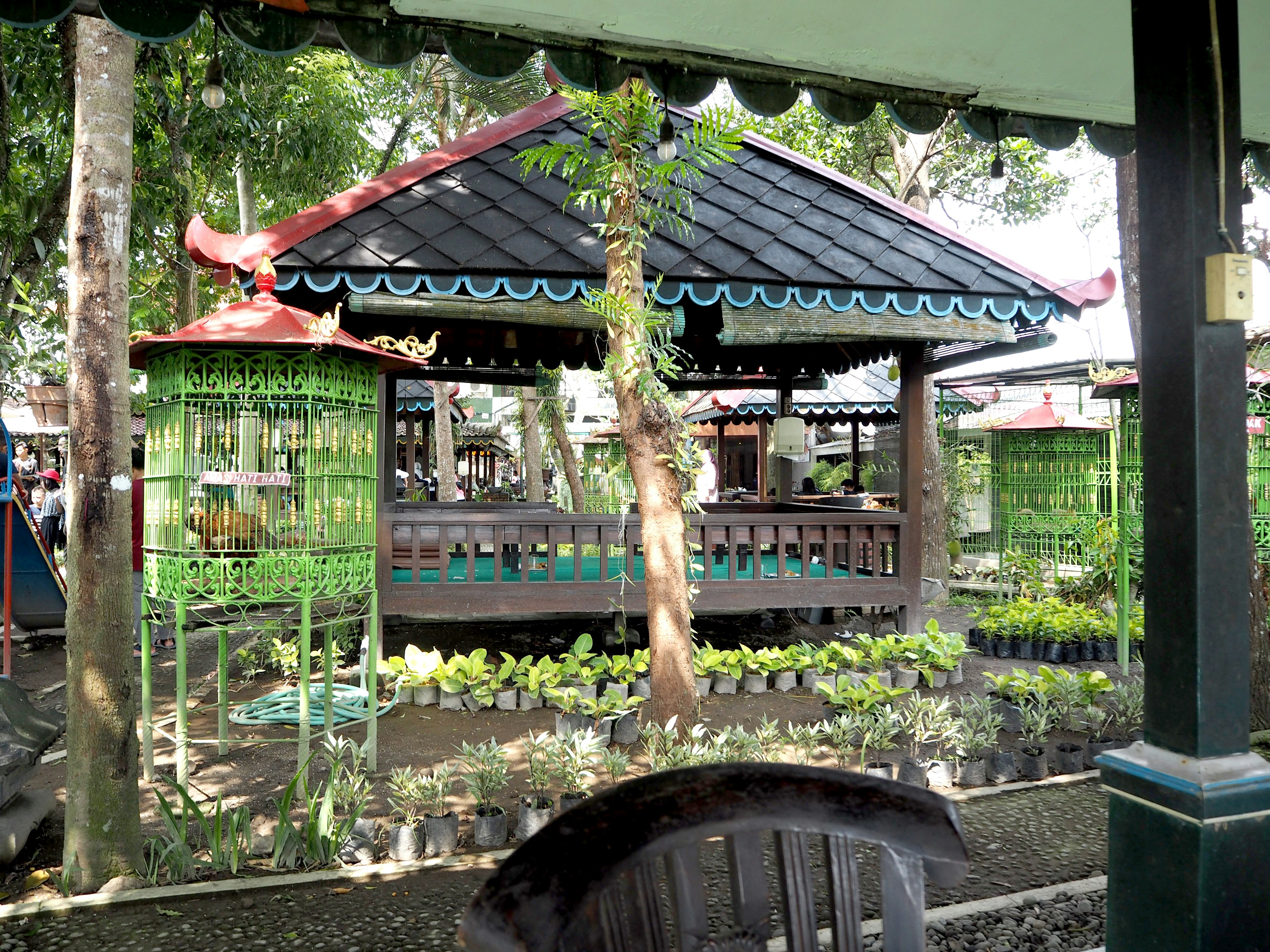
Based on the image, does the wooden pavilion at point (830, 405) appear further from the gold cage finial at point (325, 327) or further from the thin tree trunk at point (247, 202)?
the gold cage finial at point (325, 327)

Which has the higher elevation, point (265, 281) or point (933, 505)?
point (265, 281)

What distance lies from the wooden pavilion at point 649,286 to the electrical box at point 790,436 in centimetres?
197

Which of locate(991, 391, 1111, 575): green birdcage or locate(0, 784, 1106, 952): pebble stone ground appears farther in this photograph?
locate(991, 391, 1111, 575): green birdcage

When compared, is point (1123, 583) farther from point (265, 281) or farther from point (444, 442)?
point (444, 442)

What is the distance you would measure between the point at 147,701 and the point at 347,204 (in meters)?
4.09

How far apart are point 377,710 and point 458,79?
33.9 ft

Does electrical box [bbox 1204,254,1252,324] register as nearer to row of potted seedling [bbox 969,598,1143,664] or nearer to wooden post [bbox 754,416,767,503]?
row of potted seedling [bbox 969,598,1143,664]

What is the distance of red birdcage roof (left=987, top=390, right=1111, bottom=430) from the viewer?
14102 millimetres

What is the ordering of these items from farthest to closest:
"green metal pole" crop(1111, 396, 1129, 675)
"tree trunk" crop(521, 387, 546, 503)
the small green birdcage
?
"tree trunk" crop(521, 387, 546, 503), "green metal pole" crop(1111, 396, 1129, 675), the small green birdcage

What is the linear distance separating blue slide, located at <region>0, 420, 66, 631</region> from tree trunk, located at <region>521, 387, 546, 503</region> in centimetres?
1042

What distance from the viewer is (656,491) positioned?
4.81 metres

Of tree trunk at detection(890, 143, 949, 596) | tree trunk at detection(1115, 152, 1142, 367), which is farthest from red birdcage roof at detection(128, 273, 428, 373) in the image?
tree trunk at detection(890, 143, 949, 596)

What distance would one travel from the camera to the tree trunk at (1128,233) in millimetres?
8320

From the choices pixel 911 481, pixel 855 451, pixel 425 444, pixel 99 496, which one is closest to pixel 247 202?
pixel 911 481
